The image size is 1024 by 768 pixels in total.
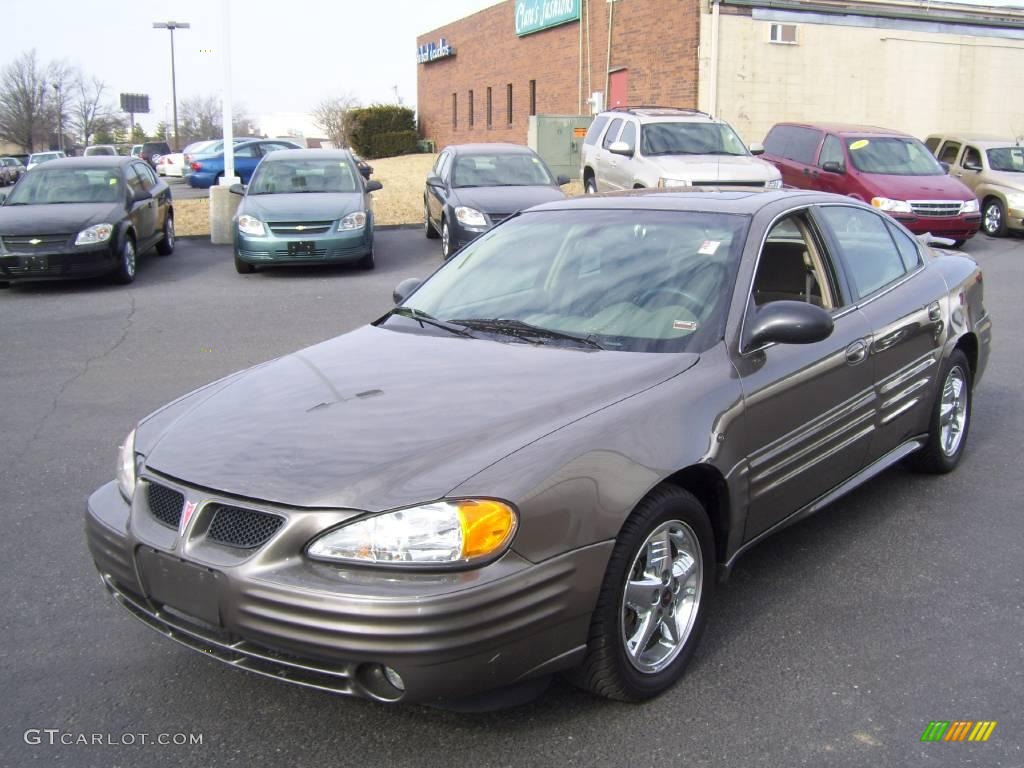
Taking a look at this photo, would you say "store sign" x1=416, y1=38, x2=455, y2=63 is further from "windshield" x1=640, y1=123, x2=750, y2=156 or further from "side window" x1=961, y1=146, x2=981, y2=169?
"windshield" x1=640, y1=123, x2=750, y2=156

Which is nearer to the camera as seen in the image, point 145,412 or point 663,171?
point 145,412

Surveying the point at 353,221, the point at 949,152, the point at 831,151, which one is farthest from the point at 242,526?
the point at 949,152

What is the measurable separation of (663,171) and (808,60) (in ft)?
42.0

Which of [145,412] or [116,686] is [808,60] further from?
[116,686]

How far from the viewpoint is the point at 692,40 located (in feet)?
80.5

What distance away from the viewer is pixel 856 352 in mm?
4367

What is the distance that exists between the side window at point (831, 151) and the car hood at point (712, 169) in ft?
6.42

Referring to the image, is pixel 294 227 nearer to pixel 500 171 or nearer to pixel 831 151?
pixel 500 171

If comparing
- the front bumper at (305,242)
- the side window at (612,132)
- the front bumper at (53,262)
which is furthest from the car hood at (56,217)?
the side window at (612,132)

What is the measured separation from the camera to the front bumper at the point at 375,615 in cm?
269

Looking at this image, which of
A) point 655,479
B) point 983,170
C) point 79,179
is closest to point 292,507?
point 655,479

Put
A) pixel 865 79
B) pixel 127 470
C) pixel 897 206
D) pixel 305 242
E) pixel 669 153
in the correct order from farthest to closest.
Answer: pixel 865 79
pixel 669 153
pixel 897 206
pixel 305 242
pixel 127 470

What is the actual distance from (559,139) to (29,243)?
1913cm

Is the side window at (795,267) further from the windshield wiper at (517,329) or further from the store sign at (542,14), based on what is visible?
the store sign at (542,14)
